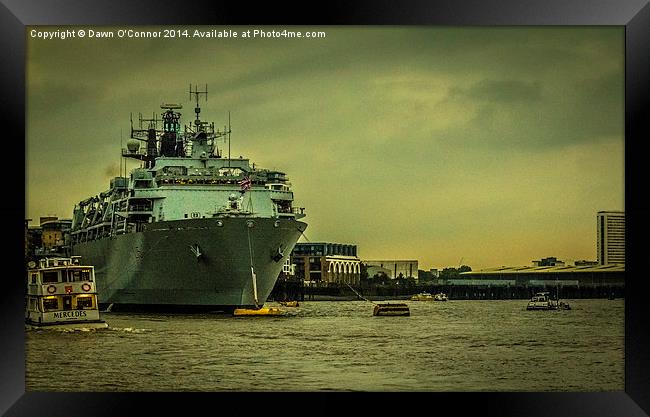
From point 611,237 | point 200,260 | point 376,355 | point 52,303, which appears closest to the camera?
point 611,237

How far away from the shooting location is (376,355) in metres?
11.4

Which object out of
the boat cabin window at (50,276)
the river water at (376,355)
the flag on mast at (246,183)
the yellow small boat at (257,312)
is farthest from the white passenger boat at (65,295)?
the yellow small boat at (257,312)

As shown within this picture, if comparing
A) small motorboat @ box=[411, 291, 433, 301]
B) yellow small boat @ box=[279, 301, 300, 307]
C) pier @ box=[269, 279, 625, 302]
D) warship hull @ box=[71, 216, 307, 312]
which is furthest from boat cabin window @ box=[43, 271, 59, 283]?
small motorboat @ box=[411, 291, 433, 301]

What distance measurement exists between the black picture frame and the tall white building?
0.74 ft

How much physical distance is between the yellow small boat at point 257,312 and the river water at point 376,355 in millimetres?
2208

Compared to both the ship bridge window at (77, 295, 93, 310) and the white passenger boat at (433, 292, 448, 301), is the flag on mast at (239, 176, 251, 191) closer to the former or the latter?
the ship bridge window at (77, 295, 93, 310)

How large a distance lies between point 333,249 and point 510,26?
3.53m

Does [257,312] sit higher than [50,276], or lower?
lower

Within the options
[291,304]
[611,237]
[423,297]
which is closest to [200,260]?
[291,304]

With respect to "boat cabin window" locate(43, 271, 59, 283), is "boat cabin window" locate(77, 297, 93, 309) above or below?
below

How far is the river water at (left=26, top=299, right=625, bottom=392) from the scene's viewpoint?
1029cm

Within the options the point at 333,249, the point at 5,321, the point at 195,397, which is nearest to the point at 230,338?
the point at 333,249

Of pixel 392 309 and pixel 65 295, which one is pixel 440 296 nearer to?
pixel 392 309

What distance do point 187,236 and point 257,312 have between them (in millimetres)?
1531
